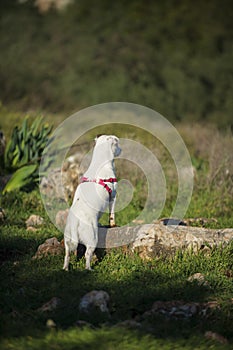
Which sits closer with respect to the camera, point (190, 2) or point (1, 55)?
point (1, 55)

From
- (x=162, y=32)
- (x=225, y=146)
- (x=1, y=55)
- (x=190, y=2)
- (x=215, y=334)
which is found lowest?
(x=215, y=334)

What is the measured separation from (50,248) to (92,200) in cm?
88

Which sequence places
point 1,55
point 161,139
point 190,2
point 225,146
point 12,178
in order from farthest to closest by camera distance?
point 190,2 < point 1,55 < point 161,139 < point 225,146 < point 12,178

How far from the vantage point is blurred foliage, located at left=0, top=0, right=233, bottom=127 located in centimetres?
2491

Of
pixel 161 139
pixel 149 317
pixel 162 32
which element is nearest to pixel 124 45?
pixel 162 32

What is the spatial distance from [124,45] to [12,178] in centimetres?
1945

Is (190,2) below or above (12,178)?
above

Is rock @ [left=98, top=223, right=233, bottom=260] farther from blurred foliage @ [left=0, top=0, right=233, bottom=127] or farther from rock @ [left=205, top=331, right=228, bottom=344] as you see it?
blurred foliage @ [left=0, top=0, right=233, bottom=127]

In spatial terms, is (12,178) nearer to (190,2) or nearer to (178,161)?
(178,161)

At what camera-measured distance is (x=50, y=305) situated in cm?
460

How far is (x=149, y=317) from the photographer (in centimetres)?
448

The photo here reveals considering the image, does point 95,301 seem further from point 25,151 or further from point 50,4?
point 50,4

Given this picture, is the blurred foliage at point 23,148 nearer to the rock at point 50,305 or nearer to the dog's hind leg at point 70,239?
the dog's hind leg at point 70,239

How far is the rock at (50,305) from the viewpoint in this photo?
14.9 feet
